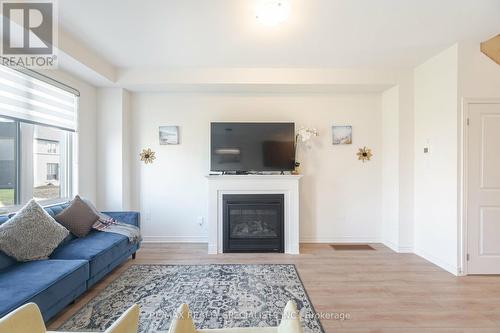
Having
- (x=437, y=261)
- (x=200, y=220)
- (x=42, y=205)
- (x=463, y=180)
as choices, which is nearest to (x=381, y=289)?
(x=437, y=261)

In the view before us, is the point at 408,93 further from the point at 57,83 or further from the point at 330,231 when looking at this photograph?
the point at 57,83

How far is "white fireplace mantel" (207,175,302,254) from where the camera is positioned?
12.5 feet

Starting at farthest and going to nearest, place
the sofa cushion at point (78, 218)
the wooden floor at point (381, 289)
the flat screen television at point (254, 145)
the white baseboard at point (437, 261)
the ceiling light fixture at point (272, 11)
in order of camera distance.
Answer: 1. the flat screen television at point (254, 145)
2. the white baseboard at point (437, 261)
3. the sofa cushion at point (78, 218)
4. the ceiling light fixture at point (272, 11)
5. the wooden floor at point (381, 289)

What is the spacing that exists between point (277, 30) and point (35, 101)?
2852 millimetres

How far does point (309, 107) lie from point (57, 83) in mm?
3505

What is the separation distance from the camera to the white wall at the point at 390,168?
383 centimetres

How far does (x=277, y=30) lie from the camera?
2695mm

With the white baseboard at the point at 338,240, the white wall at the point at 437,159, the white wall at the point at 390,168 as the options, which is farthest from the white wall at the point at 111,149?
the white wall at the point at 437,159

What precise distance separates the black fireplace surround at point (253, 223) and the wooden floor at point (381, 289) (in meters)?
0.18

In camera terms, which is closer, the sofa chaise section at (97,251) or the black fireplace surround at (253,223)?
the sofa chaise section at (97,251)

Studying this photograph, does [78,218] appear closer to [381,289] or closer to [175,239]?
[175,239]

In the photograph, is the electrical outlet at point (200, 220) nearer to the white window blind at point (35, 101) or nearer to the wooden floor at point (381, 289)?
the wooden floor at point (381, 289)

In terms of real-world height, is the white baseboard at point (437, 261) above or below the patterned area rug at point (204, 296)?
above

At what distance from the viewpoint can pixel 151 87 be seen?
3.92 metres
